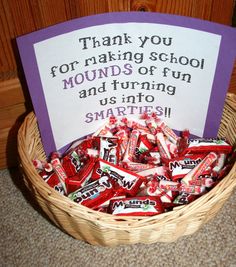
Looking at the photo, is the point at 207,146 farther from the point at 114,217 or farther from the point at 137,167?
the point at 114,217

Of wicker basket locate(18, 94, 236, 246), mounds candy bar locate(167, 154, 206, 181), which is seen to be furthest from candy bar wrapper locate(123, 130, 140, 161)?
wicker basket locate(18, 94, 236, 246)

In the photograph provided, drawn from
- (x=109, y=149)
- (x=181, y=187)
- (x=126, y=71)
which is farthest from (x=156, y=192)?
(x=126, y=71)

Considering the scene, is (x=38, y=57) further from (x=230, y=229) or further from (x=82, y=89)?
(x=230, y=229)

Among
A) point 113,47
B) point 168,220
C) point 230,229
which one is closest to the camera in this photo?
point 168,220

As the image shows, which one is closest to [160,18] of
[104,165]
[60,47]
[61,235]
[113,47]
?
[113,47]

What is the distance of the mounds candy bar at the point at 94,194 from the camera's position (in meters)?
0.83

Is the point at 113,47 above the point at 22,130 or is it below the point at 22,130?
above

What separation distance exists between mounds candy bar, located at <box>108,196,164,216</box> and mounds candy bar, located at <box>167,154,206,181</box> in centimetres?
9

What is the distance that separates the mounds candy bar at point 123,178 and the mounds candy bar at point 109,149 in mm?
35

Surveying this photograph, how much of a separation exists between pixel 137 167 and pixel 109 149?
9 centimetres

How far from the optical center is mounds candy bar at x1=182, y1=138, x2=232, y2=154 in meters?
0.92

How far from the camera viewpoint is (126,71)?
88 centimetres

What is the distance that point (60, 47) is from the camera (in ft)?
2.62

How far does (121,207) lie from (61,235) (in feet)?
0.83
